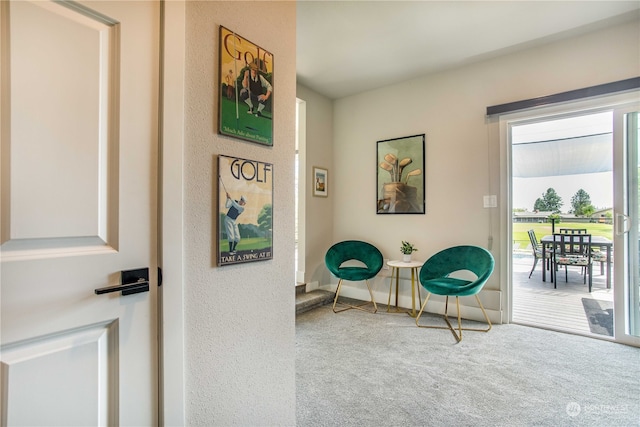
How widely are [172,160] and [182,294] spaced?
1.48 ft

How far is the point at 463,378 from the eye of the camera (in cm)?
207

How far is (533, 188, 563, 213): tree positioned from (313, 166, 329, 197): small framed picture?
4195 millimetres

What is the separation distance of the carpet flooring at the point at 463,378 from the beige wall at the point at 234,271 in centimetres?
63

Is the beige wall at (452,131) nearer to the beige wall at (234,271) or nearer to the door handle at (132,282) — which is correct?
the beige wall at (234,271)

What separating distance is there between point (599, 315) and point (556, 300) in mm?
594

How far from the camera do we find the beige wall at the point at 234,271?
1048 millimetres

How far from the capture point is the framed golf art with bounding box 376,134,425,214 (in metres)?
3.63

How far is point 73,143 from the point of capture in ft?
2.66

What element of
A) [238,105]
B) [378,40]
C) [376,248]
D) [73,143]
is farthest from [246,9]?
[376,248]

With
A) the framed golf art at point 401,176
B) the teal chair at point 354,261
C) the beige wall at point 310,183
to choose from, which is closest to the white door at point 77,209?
the teal chair at point 354,261

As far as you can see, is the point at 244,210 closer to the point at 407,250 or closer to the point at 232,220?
the point at 232,220

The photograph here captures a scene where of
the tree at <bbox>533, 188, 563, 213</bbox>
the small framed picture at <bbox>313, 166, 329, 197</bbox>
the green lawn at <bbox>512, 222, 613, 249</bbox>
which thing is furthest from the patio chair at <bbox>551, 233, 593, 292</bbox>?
the small framed picture at <bbox>313, 166, 329, 197</bbox>

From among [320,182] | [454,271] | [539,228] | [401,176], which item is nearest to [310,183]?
[320,182]

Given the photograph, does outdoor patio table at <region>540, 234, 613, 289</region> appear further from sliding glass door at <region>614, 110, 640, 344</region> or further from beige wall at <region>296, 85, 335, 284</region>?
beige wall at <region>296, 85, 335, 284</region>
